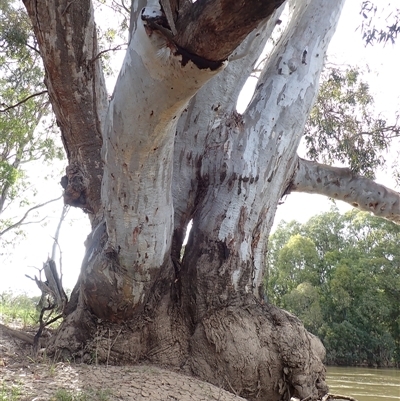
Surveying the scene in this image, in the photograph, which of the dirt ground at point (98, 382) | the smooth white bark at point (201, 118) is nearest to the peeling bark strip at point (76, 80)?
the smooth white bark at point (201, 118)

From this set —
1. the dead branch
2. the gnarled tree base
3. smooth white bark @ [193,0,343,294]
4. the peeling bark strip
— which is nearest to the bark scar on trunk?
the peeling bark strip

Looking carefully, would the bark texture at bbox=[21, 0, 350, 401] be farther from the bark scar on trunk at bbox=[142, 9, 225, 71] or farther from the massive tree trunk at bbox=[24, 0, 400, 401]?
the bark scar on trunk at bbox=[142, 9, 225, 71]

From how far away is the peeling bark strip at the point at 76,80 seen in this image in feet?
9.70

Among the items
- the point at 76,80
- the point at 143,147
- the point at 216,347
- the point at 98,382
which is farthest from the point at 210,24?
the point at 216,347

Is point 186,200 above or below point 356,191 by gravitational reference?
below

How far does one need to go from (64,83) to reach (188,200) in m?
1.20

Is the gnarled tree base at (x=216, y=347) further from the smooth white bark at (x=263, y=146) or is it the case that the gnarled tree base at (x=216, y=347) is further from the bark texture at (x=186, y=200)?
the smooth white bark at (x=263, y=146)

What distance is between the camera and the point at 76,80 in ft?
10.8

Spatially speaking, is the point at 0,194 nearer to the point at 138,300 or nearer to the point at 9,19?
the point at 9,19

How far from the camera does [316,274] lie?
22.5 metres

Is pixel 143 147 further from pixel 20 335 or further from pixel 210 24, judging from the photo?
pixel 20 335

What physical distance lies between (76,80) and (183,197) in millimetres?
1117

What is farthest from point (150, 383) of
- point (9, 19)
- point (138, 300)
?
point (9, 19)

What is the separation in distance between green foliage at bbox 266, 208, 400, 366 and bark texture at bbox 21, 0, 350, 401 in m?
17.4
